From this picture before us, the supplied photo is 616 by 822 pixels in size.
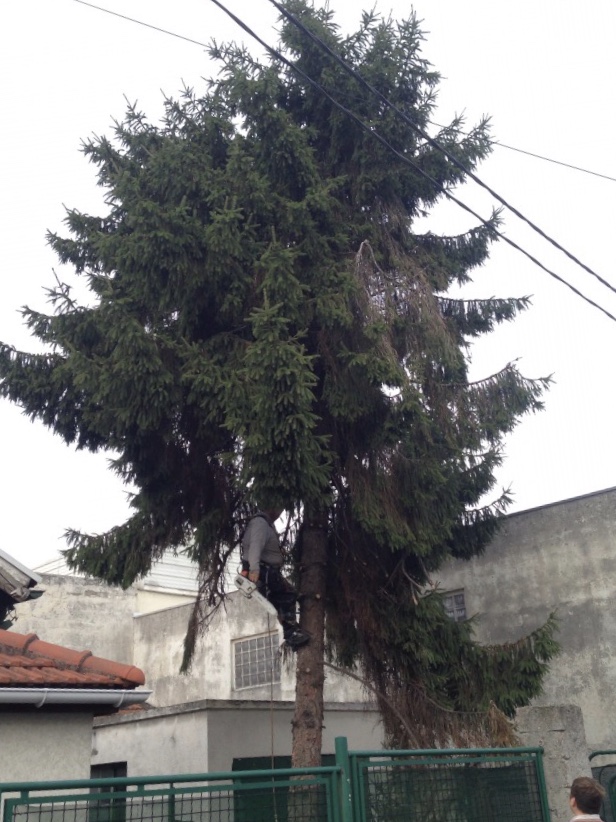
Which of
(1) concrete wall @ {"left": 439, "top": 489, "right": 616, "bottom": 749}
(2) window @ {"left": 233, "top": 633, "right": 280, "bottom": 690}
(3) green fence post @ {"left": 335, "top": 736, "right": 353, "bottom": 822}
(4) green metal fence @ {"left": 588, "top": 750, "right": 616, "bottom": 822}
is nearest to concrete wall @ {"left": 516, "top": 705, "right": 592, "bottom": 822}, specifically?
(4) green metal fence @ {"left": 588, "top": 750, "right": 616, "bottom": 822}

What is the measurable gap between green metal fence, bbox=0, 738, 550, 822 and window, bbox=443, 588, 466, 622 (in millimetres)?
9416

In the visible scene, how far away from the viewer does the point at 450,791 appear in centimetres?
753

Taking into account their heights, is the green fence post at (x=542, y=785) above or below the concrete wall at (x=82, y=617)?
below

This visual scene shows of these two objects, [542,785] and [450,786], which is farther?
[542,785]

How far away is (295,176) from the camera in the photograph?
37.7 ft

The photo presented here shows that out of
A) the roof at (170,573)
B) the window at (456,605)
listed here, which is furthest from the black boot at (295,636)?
the roof at (170,573)

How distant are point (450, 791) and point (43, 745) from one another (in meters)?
3.83

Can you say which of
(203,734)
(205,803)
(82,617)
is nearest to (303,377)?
(205,803)

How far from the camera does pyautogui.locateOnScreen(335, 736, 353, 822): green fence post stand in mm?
6508

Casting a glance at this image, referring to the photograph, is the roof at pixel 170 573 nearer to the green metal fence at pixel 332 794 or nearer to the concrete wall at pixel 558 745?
the concrete wall at pixel 558 745

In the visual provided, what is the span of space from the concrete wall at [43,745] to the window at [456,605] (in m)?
10.7

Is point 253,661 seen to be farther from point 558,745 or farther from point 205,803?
point 205,803

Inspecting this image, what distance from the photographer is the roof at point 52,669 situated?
8.31m

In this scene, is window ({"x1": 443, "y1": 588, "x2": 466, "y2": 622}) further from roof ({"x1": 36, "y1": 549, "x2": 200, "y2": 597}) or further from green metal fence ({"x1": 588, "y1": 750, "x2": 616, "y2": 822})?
roof ({"x1": 36, "y1": 549, "x2": 200, "y2": 597})
